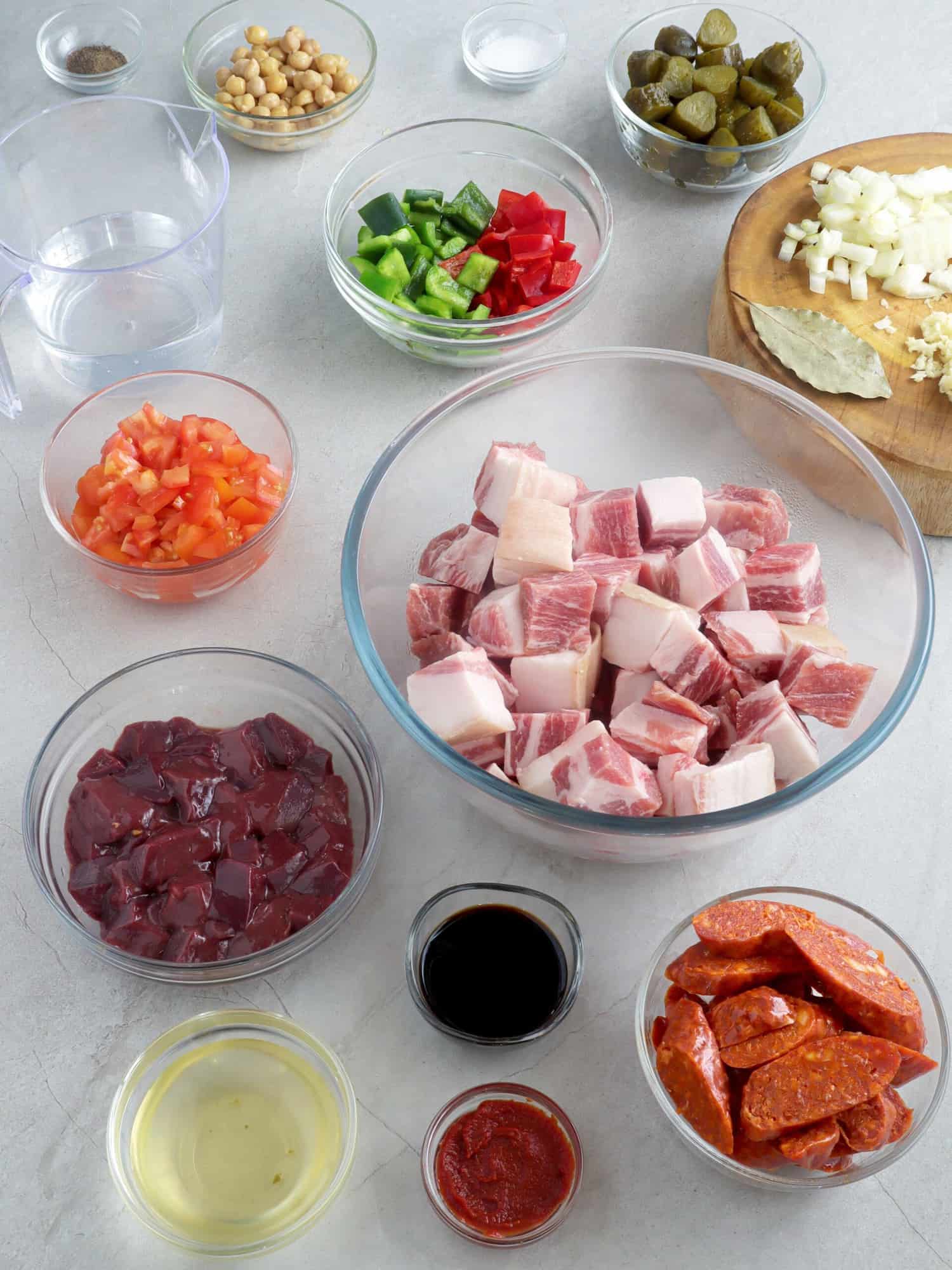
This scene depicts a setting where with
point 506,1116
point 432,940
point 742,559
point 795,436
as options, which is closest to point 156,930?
point 432,940

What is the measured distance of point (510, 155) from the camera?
105 inches

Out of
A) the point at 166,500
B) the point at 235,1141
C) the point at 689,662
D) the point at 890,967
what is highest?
the point at 689,662

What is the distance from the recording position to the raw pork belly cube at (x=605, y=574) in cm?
179

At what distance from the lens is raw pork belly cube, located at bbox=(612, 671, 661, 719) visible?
1773 mm

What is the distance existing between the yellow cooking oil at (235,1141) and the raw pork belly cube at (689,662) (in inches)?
30.6

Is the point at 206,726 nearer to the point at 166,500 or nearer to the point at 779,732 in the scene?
the point at 166,500

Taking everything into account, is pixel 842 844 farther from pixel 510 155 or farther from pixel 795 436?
pixel 510 155

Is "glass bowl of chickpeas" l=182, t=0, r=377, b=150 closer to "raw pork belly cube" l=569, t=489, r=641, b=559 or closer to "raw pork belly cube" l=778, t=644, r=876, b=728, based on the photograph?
"raw pork belly cube" l=569, t=489, r=641, b=559

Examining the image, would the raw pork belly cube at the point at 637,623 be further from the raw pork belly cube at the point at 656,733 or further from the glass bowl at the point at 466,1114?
the glass bowl at the point at 466,1114

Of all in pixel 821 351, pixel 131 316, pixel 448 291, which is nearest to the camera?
pixel 821 351

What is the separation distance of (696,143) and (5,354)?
154cm

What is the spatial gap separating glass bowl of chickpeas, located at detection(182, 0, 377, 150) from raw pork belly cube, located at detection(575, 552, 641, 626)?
4.92 ft

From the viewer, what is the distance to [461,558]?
1.91 m

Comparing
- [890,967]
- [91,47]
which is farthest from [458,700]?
[91,47]
